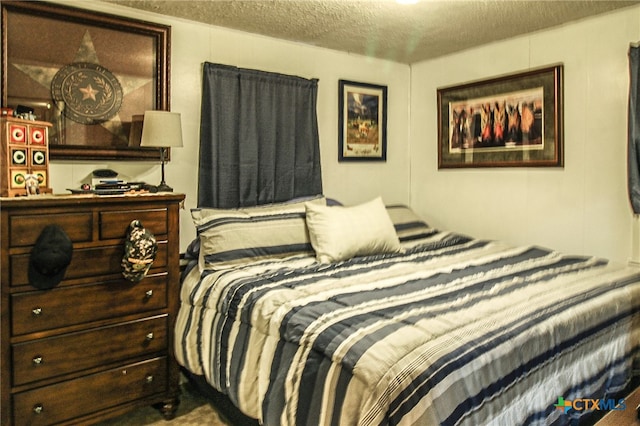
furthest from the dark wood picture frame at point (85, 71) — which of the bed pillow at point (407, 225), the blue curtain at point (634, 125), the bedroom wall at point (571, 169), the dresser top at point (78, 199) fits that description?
the blue curtain at point (634, 125)

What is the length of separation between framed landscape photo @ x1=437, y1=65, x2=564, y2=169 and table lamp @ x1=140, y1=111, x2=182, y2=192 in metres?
2.22

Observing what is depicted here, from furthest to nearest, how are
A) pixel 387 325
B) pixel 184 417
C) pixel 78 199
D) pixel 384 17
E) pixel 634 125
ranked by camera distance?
1. pixel 384 17
2. pixel 634 125
3. pixel 184 417
4. pixel 78 199
5. pixel 387 325

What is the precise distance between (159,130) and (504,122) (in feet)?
7.86

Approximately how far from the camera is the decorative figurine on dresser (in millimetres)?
1965

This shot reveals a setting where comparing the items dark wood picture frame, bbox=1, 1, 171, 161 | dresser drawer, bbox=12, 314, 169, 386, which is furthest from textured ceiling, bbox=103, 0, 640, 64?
dresser drawer, bbox=12, 314, 169, 386

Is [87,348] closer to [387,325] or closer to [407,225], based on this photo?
[387,325]

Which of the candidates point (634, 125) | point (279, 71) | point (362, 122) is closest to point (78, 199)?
point (279, 71)

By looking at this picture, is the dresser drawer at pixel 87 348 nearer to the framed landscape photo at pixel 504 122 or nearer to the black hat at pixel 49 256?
the black hat at pixel 49 256

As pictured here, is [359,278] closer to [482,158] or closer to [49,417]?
[49,417]

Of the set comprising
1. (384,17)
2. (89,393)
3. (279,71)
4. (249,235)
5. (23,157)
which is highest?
(384,17)

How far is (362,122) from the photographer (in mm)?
3752

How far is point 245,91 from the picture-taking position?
3055mm

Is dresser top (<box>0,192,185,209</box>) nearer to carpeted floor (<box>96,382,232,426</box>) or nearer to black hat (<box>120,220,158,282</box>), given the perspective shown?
black hat (<box>120,220,158,282</box>)

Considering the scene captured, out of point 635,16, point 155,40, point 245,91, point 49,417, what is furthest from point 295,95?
point 49,417
